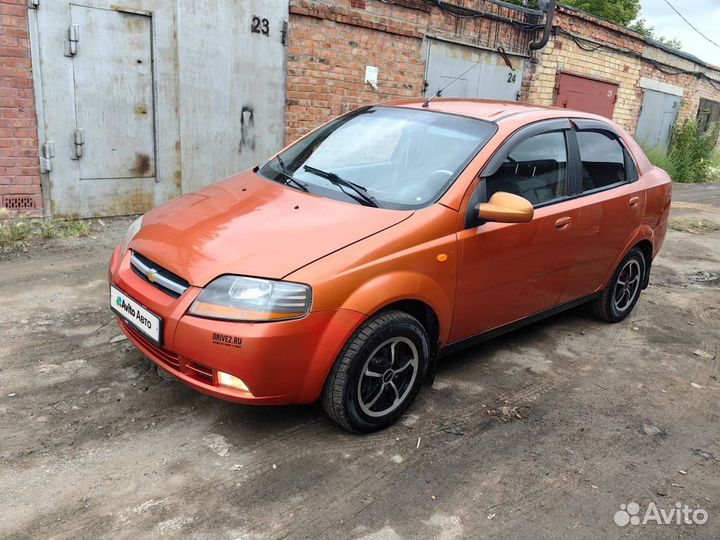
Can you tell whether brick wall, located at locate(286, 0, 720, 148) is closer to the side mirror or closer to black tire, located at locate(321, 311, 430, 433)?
the side mirror

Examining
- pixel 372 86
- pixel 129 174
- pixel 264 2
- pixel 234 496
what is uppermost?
pixel 264 2

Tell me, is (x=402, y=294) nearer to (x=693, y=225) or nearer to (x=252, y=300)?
(x=252, y=300)

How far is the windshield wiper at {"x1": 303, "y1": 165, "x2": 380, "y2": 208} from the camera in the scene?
10.4 ft

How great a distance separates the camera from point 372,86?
28.8 ft

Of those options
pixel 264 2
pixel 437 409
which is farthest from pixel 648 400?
pixel 264 2

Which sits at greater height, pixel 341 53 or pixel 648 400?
pixel 341 53

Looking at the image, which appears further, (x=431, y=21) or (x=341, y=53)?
(x=431, y=21)

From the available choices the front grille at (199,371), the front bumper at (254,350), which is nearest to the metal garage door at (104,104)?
the front bumper at (254,350)

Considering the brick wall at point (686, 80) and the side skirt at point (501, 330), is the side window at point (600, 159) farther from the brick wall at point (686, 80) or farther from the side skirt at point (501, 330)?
the brick wall at point (686, 80)

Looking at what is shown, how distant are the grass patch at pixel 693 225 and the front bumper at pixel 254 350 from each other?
8050 mm

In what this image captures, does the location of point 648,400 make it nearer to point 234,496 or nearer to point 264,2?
point 234,496

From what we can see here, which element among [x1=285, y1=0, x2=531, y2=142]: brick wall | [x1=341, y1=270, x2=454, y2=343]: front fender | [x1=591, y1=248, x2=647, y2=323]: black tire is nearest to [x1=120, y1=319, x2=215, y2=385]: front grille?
[x1=341, y1=270, x2=454, y2=343]: front fender

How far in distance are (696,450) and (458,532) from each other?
1.58m

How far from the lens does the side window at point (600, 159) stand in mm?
4086
